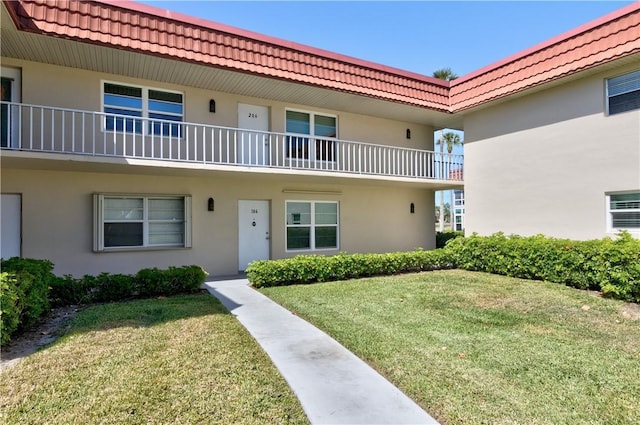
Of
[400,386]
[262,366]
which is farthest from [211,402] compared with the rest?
[400,386]

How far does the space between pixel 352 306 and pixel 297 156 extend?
5697 millimetres

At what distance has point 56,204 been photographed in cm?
894

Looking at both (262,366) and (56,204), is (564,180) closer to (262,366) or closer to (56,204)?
(262,366)

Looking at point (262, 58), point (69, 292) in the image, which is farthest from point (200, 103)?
point (69, 292)

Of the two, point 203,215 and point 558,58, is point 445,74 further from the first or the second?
point 203,215

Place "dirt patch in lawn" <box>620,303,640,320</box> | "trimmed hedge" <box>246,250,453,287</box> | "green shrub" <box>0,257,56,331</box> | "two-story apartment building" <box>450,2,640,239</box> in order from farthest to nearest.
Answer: "trimmed hedge" <box>246,250,453,287</box> → "two-story apartment building" <box>450,2,640,239</box> → "dirt patch in lawn" <box>620,303,640,320</box> → "green shrub" <box>0,257,56,331</box>

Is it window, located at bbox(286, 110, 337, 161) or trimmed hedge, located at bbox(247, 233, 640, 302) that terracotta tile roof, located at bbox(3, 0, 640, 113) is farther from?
trimmed hedge, located at bbox(247, 233, 640, 302)

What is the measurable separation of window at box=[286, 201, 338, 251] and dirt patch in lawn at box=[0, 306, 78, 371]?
6935 millimetres

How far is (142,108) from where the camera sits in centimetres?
984

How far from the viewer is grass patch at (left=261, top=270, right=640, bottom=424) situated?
346 centimetres

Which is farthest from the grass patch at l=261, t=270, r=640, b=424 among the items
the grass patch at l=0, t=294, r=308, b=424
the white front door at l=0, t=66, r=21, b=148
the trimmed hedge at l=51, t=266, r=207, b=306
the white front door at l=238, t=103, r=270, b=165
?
the white front door at l=0, t=66, r=21, b=148

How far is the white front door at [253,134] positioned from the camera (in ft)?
36.7

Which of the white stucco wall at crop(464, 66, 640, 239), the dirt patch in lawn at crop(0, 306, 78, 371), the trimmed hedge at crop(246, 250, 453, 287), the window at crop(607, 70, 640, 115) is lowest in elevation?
the dirt patch in lawn at crop(0, 306, 78, 371)

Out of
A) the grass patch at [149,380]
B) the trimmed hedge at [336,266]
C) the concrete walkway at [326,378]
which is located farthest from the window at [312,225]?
the grass patch at [149,380]
